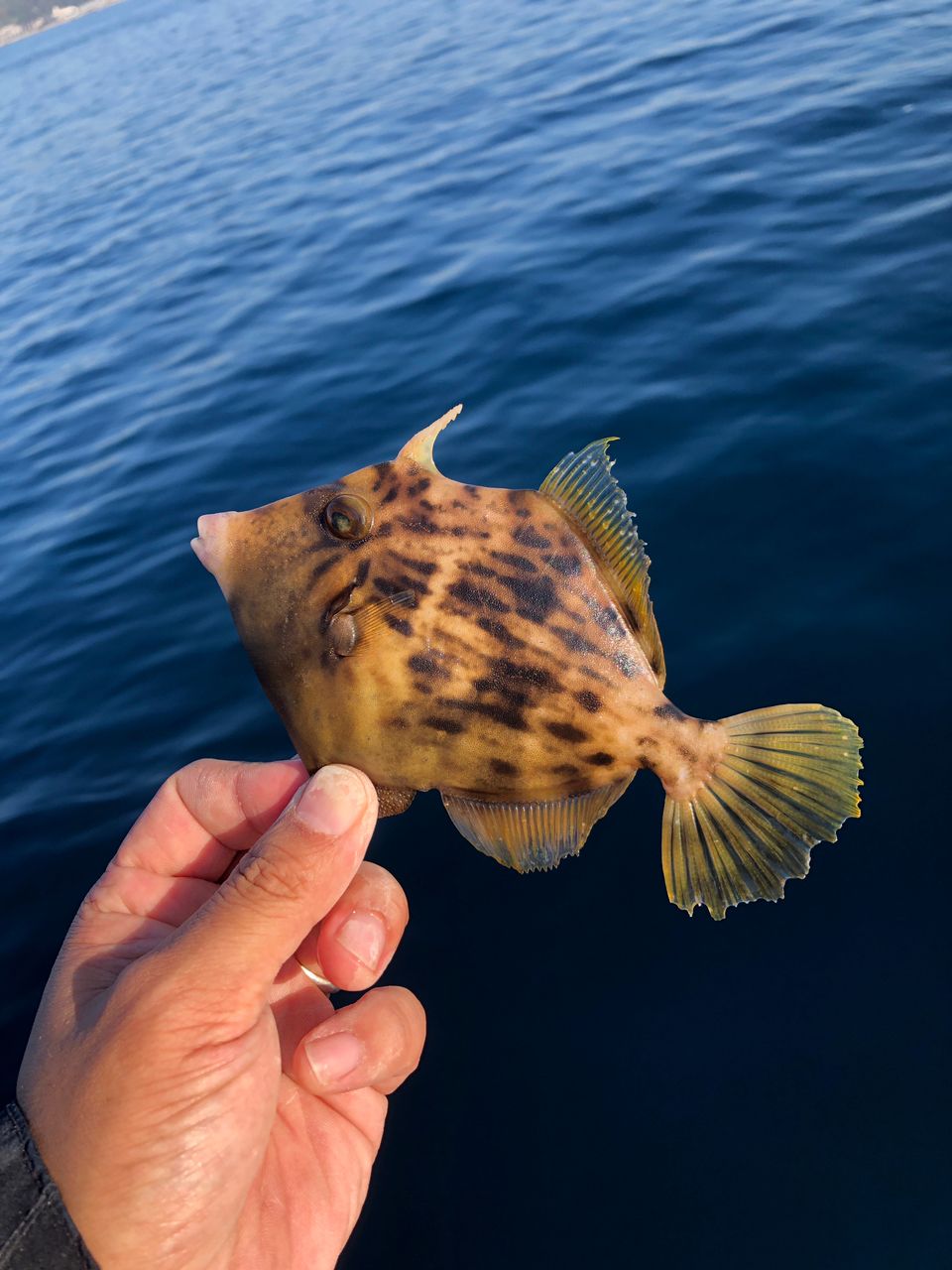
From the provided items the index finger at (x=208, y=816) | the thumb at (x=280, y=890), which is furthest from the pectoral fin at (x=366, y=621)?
the index finger at (x=208, y=816)

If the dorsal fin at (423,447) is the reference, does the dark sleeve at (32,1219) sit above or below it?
below

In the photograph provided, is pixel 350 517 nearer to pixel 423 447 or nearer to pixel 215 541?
pixel 423 447

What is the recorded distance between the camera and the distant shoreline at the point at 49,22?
4550 inches

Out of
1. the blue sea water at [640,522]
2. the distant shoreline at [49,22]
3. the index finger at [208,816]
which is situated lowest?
the blue sea water at [640,522]

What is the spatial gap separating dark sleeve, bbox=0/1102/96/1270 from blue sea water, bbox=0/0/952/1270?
6.09ft

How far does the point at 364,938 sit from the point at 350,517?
5.39ft

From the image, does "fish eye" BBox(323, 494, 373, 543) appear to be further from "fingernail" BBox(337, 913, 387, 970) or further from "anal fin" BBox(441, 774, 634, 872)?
"fingernail" BBox(337, 913, 387, 970)

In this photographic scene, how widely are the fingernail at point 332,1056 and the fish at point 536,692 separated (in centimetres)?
109

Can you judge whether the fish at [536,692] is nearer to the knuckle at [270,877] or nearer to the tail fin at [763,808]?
the tail fin at [763,808]

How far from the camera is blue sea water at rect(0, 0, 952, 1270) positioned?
4.02 meters

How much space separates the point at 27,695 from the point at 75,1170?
5.87 m

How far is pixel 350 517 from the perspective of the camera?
3.00 meters

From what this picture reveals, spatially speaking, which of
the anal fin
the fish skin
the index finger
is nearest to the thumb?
the fish skin

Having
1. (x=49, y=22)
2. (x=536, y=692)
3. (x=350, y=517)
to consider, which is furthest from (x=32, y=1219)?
(x=49, y=22)
